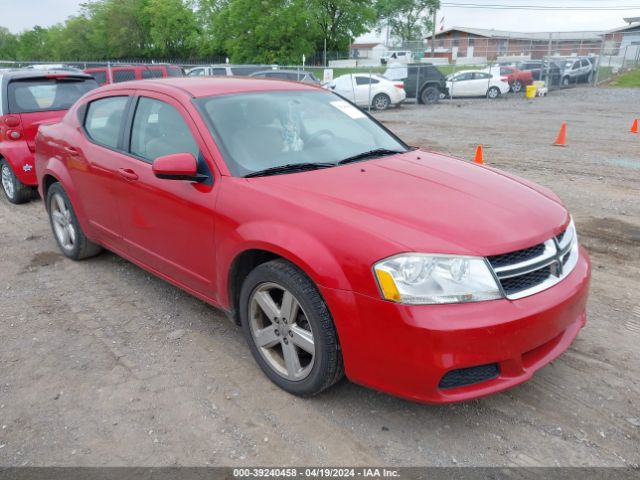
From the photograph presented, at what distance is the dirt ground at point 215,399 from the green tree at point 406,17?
86.8 meters

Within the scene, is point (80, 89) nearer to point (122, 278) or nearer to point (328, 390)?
point (122, 278)

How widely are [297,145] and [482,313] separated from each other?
171cm

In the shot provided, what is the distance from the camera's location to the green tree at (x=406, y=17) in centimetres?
8350

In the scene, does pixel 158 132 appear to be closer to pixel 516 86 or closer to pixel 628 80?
pixel 516 86

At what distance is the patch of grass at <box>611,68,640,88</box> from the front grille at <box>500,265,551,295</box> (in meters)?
34.5

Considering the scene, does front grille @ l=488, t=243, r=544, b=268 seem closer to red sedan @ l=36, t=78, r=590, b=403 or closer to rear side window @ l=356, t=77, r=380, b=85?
red sedan @ l=36, t=78, r=590, b=403

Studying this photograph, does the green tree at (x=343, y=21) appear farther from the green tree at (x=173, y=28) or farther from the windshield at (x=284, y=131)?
the windshield at (x=284, y=131)

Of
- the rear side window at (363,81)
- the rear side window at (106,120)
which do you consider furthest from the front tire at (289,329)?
the rear side window at (363,81)

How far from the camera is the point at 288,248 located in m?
2.71

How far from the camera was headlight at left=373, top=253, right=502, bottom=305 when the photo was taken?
239 cm

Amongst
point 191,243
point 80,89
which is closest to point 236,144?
point 191,243

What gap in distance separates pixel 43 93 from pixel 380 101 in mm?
16550

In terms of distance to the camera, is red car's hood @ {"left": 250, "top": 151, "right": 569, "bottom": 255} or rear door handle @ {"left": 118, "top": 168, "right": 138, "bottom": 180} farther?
rear door handle @ {"left": 118, "top": 168, "right": 138, "bottom": 180}

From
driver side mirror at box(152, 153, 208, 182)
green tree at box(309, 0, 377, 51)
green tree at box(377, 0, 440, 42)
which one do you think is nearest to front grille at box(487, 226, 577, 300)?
driver side mirror at box(152, 153, 208, 182)
